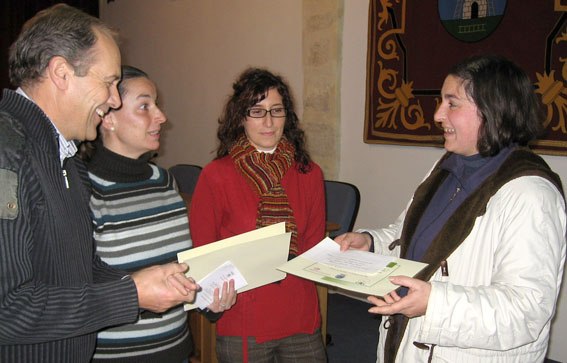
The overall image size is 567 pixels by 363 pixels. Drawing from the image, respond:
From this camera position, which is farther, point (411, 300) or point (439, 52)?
point (439, 52)

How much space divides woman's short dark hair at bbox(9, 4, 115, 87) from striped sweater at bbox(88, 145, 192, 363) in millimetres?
475

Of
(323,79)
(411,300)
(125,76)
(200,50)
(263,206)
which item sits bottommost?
(411,300)

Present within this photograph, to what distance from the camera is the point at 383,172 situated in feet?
13.1

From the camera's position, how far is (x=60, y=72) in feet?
3.84

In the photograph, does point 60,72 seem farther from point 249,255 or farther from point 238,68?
point 238,68

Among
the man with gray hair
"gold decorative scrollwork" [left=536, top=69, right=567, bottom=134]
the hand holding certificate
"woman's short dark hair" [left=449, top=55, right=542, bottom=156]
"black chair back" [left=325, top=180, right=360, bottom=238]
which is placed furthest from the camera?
"black chair back" [left=325, top=180, right=360, bottom=238]

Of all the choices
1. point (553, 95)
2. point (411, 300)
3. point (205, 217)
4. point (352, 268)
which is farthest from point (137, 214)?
point (553, 95)

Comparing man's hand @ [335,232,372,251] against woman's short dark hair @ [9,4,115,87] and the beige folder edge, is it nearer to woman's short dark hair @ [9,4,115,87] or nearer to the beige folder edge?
the beige folder edge

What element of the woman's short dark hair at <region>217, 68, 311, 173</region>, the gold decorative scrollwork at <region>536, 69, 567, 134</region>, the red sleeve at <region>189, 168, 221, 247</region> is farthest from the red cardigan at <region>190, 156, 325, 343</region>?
the gold decorative scrollwork at <region>536, 69, 567, 134</region>

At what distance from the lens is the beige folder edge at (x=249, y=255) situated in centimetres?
146

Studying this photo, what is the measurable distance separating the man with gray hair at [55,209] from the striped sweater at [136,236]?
0.23 metres

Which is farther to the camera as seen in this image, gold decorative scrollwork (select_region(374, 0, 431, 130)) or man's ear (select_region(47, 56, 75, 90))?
gold decorative scrollwork (select_region(374, 0, 431, 130))

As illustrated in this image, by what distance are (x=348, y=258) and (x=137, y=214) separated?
2.56 feet

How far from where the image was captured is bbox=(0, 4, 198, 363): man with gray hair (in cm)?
101
